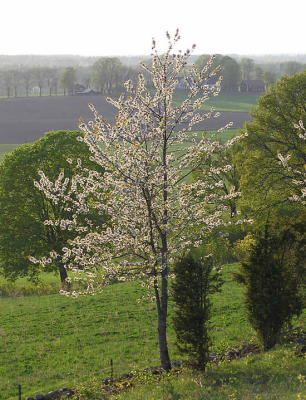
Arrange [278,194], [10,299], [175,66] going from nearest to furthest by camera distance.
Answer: [175,66]
[278,194]
[10,299]

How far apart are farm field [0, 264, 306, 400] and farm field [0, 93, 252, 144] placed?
8709 cm

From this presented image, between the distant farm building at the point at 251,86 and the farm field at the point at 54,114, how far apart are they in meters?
17.2

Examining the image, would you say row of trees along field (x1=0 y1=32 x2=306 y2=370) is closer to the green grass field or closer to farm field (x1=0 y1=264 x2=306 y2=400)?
farm field (x1=0 y1=264 x2=306 y2=400)

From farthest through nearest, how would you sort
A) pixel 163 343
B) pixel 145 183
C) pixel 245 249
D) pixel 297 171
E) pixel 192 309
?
pixel 245 249 < pixel 297 171 < pixel 163 343 < pixel 145 183 < pixel 192 309

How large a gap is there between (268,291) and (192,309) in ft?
10.1

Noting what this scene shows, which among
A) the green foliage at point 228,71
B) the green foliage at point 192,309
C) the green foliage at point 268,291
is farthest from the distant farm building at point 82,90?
the green foliage at point 192,309

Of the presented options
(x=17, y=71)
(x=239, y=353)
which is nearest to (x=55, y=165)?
(x=239, y=353)

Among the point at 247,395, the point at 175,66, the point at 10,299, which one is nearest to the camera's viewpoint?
the point at 247,395

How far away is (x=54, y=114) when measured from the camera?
13838 cm

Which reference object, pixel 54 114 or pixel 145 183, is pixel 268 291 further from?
pixel 54 114

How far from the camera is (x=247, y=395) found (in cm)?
1189

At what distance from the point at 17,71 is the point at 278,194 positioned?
18625 centimetres

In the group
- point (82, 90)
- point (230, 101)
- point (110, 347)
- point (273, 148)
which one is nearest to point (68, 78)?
point (82, 90)

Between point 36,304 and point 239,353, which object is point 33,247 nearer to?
point 36,304
